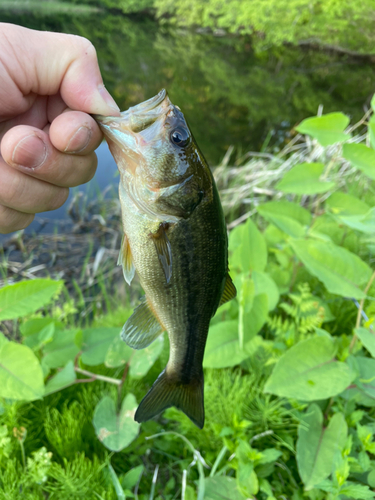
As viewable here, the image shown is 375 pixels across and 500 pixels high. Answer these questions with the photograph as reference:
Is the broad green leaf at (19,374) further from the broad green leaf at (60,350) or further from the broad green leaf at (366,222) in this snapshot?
the broad green leaf at (366,222)

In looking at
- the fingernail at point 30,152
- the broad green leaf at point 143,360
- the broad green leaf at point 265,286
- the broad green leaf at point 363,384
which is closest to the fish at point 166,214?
the fingernail at point 30,152

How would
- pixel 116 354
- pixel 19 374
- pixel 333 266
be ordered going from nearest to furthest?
pixel 19 374
pixel 333 266
pixel 116 354

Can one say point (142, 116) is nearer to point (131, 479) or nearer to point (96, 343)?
point (96, 343)

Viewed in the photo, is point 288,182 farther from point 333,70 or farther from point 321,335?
point 333,70

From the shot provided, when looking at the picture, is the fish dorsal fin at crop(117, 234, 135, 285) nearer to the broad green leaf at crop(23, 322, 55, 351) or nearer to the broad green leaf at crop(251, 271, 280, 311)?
the broad green leaf at crop(23, 322, 55, 351)

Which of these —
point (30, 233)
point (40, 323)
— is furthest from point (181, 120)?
point (30, 233)

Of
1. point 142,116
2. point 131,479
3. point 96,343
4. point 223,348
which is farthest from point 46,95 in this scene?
point 131,479
